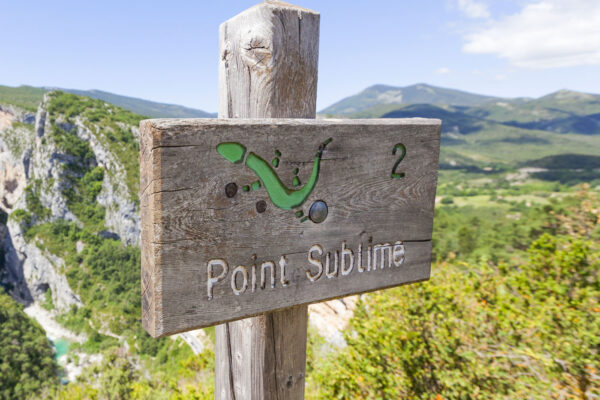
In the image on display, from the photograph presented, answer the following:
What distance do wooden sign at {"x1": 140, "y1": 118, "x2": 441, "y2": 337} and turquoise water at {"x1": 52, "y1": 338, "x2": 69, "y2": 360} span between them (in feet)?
186

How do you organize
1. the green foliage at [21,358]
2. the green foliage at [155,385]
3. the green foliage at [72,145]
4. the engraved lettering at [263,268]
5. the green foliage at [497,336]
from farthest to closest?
1. the green foliage at [72,145]
2. the green foliage at [21,358]
3. the green foliage at [155,385]
4. the green foliage at [497,336]
5. the engraved lettering at [263,268]

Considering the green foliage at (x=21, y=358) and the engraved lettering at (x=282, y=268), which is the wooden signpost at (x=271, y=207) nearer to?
the engraved lettering at (x=282, y=268)

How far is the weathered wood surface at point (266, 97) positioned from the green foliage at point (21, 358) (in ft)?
122

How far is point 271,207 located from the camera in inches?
38.6

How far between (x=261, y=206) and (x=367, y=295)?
4645 millimetres

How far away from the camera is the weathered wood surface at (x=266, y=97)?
1.14m

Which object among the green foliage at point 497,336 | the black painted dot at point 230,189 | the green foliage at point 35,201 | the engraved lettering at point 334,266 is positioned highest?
the black painted dot at point 230,189

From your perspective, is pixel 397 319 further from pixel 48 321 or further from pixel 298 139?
pixel 48 321

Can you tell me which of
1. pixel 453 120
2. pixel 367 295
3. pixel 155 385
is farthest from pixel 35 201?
pixel 453 120

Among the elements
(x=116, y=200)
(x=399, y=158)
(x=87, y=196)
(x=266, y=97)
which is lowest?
(x=87, y=196)

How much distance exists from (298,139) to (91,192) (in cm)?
6656

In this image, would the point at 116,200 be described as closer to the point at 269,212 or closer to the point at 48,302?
the point at 48,302

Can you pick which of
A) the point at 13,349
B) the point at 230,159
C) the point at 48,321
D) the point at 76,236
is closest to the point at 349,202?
the point at 230,159

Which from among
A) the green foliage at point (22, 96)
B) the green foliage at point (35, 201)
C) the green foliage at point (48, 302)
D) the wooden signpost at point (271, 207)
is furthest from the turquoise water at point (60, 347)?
the wooden signpost at point (271, 207)
